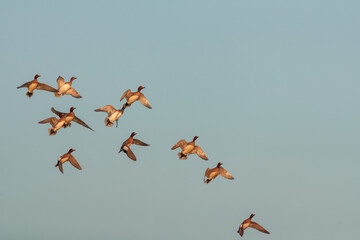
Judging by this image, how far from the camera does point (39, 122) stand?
116000mm

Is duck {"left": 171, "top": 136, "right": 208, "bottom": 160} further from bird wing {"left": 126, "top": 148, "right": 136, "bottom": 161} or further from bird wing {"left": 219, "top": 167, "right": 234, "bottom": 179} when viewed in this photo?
bird wing {"left": 126, "top": 148, "right": 136, "bottom": 161}

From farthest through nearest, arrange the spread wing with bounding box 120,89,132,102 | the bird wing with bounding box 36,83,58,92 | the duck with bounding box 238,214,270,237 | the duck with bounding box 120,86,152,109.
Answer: the duck with bounding box 238,214,270,237 < the bird wing with bounding box 36,83,58,92 < the spread wing with bounding box 120,89,132,102 < the duck with bounding box 120,86,152,109

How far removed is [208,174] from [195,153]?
2835 mm

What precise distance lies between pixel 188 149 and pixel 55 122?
14178mm

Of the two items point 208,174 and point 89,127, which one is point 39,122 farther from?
point 208,174

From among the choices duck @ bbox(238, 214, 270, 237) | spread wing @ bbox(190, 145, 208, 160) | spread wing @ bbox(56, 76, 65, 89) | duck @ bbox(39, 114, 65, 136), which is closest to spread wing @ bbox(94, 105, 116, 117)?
duck @ bbox(39, 114, 65, 136)

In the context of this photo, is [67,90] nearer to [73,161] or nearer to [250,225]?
[73,161]

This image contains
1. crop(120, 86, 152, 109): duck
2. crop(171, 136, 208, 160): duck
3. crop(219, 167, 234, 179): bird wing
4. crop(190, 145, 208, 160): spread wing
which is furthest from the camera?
crop(190, 145, 208, 160): spread wing

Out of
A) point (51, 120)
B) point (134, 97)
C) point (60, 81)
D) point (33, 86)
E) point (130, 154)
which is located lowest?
point (130, 154)

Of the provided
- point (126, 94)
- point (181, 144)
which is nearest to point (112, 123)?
point (126, 94)

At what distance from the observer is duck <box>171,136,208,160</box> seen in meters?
114

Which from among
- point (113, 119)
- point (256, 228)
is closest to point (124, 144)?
point (113, 119)

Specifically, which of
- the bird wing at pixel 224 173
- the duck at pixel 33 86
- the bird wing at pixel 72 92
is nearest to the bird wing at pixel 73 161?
the bird wing at pixel 72 92

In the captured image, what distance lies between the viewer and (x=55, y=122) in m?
115
